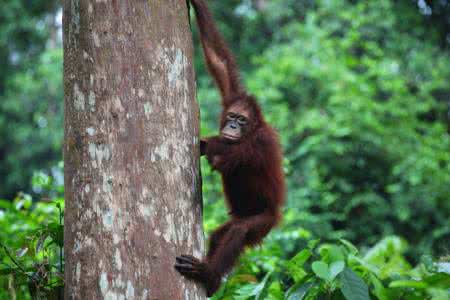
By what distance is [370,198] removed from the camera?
8844mm

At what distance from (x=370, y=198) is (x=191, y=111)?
6317 millimetres

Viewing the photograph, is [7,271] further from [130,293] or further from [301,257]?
[301,257]

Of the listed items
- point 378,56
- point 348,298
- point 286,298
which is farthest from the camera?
point 378,56

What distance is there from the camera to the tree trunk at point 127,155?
2.60 metres

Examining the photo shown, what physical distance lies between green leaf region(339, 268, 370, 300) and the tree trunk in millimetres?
744

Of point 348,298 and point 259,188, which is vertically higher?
point 259,188

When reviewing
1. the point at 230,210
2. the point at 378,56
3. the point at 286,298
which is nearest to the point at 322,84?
the point at 378,56

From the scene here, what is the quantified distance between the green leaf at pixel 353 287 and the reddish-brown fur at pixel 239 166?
71 cm

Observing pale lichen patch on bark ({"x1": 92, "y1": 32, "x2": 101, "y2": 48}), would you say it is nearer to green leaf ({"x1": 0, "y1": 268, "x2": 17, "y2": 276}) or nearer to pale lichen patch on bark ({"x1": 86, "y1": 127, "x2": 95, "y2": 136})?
pale lichen patch on bark ({"x1": 86, "y1": 127, "x2": 95, "y2": 136})

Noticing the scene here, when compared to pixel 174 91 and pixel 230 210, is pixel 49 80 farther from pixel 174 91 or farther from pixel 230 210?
pixel 174 91

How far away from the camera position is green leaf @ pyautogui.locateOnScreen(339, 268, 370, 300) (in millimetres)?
2934

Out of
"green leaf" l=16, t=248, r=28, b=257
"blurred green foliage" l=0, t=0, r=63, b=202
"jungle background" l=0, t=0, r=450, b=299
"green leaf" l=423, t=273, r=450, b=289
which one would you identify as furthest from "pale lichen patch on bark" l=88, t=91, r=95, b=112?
"blurred green foliage" l=0, t=0, r=63, b=202

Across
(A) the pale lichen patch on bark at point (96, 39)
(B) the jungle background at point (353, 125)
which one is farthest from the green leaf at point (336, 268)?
(A) the pale lichen patch on bark at point (96, 39)

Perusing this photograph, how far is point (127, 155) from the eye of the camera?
2703mm
